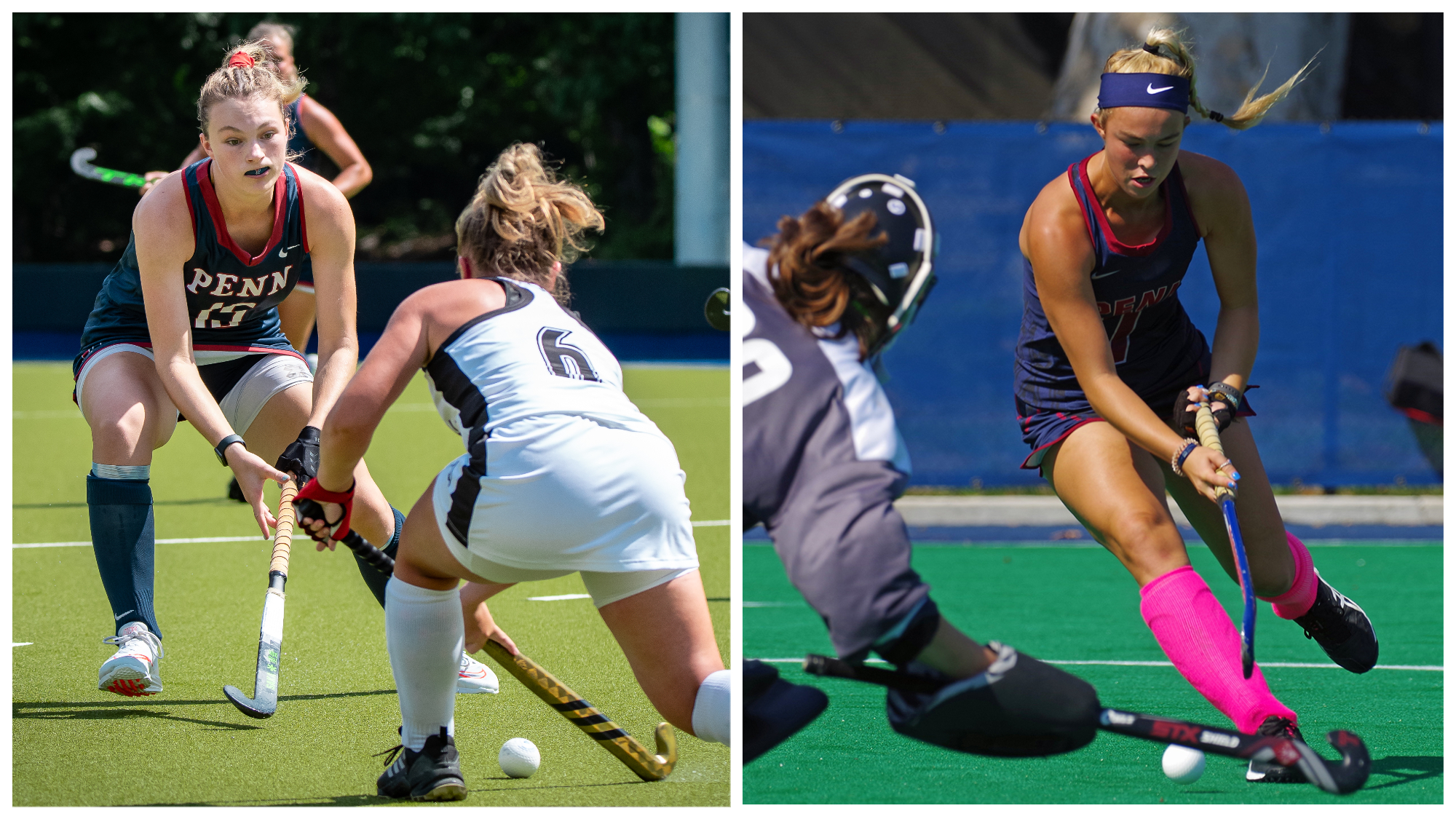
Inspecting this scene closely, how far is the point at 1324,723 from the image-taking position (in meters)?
3.72

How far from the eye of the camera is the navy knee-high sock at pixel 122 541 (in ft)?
11.7

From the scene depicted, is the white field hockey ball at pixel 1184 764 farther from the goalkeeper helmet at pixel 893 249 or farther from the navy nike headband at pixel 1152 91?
the navy nike headband at pixel 1152 91

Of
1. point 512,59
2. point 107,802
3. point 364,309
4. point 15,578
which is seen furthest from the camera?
point 512,59

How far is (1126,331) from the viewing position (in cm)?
305

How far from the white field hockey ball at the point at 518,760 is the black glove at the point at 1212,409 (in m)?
1.49

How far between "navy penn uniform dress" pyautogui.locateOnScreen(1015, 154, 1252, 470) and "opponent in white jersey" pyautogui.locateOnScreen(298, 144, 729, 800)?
2.66 feet

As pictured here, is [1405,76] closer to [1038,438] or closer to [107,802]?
[1038,438]

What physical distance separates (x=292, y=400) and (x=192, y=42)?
21744 mm

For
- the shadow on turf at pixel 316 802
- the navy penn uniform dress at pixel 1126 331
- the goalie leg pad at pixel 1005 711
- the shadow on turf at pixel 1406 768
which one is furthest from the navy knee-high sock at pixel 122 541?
the shadow on turf at pixel 1406 768

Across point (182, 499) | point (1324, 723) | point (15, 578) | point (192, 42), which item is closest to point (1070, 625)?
point (1324, 723)

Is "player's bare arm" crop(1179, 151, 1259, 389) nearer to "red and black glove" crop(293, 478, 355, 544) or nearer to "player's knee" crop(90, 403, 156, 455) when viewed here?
"red and black glove" crop(293, 478, 355, 544)

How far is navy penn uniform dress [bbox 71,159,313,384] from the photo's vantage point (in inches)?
139

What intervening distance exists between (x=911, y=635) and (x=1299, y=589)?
105cm

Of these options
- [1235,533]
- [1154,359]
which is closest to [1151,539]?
[1235,533]
